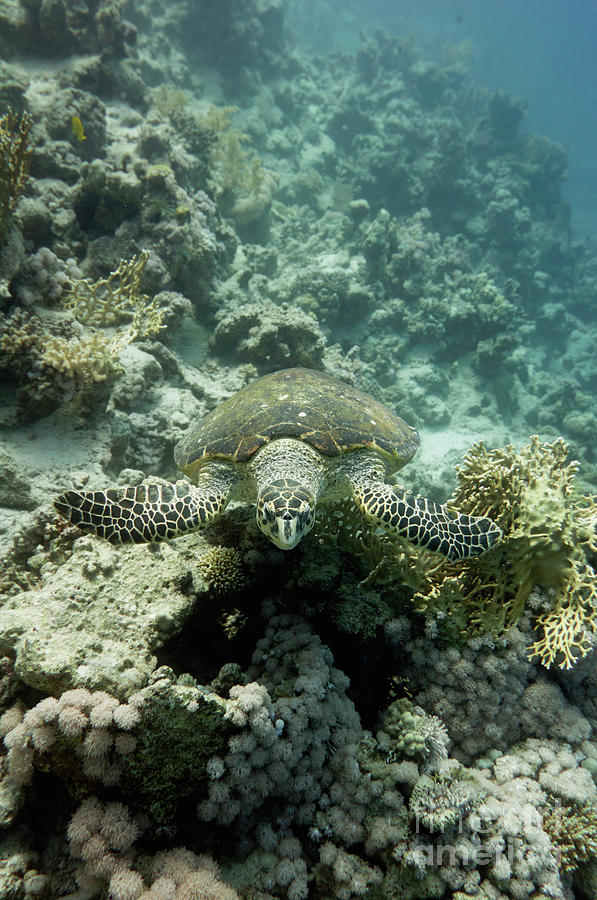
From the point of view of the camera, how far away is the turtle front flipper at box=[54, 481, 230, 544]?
2.90m

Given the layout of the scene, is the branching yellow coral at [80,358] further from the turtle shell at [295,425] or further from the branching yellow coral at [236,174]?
the branching yellow coral at [236,174]

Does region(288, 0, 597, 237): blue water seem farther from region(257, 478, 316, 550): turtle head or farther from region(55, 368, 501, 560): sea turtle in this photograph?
region(257, 478, 316, 550): turtle head

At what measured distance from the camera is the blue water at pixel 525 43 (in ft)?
112

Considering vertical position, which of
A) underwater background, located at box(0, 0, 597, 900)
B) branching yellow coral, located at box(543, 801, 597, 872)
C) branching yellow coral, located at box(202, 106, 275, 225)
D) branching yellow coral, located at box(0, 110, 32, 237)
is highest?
branching yellow coral, located at box(202, 106, 275, 225)

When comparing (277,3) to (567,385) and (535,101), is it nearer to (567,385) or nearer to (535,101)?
(567,385)

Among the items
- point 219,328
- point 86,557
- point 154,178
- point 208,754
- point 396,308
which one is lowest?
point 208,754

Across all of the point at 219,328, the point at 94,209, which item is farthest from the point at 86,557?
the point at 94,209

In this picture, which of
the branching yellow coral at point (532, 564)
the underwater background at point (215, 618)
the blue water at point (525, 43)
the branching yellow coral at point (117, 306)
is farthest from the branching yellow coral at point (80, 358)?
the blue water at point (525, 43)

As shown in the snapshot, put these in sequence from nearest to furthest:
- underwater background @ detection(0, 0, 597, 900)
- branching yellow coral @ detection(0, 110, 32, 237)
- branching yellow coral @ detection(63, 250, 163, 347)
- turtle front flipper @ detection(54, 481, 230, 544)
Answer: underwater background @ detection(0, 0, 597, 900), turtle front flipper @ detection(54, 481, 230, 544), branching yellow coral @ detection(0, 110, 32, 237), branching yellow coral @ detection(63, 250, 163, 347)

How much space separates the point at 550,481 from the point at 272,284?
8346 millimetres

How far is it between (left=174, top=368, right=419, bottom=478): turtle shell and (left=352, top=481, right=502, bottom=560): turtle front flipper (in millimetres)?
675

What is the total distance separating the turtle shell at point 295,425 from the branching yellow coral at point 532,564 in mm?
1047

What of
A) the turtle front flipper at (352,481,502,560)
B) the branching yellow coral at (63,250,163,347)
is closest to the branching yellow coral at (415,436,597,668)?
the turtle front flipper at (352,481,502,560)

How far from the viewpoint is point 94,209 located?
6.72 meters
